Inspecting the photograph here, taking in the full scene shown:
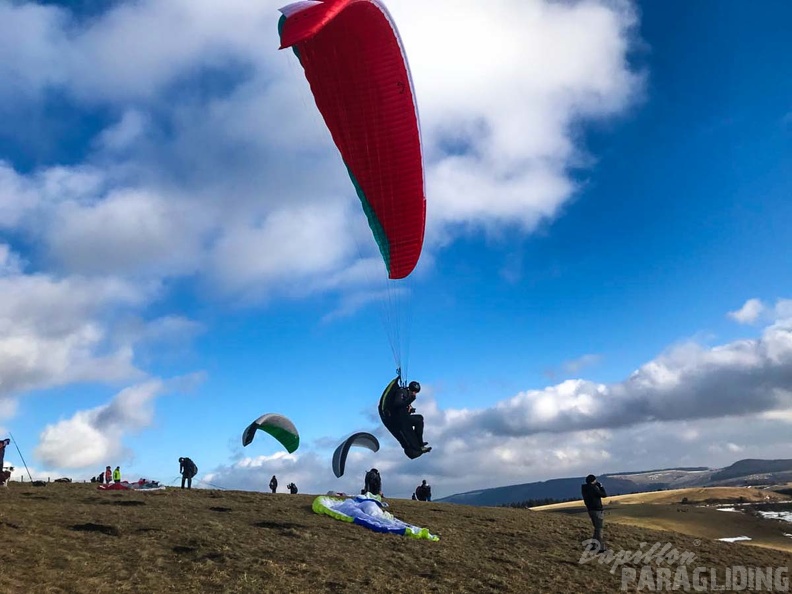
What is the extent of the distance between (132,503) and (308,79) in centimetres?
1385

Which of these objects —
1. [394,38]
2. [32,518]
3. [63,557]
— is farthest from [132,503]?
[394,38]

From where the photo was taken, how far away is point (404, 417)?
21.5 meters

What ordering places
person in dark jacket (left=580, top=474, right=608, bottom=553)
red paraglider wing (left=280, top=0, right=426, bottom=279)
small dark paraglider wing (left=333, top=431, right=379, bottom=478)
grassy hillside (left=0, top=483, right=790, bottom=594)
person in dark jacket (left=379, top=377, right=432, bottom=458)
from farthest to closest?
small dark paraglider wing (left=333, top=431, right=379, bottom=478) → person in dark jacket (left=379, top=377, right=432, bottom=458) → red paraglider wing (left=280, top=0, right=426, bottom=279) → person in dark jacket (left=580, top=474, right=608, bottom=553) → grassy hillside (left=0, top=483, right=790, bottom=594)

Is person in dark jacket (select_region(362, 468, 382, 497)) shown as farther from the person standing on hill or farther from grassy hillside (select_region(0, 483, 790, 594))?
the person standing on hill

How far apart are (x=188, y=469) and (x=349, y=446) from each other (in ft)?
26.0

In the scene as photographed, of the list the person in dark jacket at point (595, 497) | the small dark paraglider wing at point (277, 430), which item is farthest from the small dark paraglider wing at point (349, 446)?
the person in dark jacket at point (595, 497)

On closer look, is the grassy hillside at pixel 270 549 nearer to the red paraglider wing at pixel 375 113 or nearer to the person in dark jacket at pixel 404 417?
the person in dark jacket at pixel 404 417

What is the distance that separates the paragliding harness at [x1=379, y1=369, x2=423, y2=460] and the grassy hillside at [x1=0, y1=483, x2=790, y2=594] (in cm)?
216

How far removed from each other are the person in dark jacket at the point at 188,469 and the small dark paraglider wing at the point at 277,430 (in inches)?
157

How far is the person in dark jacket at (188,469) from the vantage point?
29312 mm

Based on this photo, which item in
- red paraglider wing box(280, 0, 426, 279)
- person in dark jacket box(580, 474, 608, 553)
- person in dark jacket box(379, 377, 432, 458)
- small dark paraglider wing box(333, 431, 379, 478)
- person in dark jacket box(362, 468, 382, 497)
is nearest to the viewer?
person in dark jacket box(580, 474, 608, 553)

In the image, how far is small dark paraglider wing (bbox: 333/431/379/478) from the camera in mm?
31875

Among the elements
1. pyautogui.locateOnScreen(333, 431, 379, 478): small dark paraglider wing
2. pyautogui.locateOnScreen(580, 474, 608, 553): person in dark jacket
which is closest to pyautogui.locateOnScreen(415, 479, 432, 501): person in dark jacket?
pyautogui.locateOnScreen(333, 431, 379, 478): small dark paraglider wing

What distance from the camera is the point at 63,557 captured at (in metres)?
11.4
